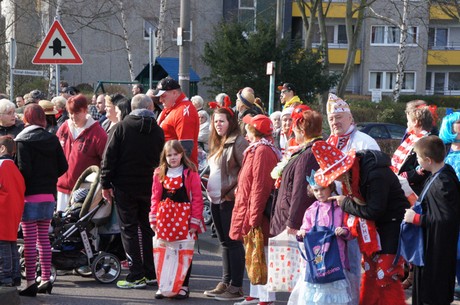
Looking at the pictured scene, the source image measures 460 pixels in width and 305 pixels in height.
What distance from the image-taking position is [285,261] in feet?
23.2

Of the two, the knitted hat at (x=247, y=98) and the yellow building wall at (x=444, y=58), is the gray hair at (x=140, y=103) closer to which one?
the knitted hat at (x=247, y=98)

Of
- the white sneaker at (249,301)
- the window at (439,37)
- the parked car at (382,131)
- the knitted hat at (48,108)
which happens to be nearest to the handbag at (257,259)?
the white sneaker at (249,301)

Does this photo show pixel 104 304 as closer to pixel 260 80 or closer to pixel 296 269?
pixel 296 269

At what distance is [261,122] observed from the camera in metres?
8.05

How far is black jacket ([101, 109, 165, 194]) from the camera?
8.88 meters

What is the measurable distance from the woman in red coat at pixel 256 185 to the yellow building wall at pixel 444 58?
166 feet

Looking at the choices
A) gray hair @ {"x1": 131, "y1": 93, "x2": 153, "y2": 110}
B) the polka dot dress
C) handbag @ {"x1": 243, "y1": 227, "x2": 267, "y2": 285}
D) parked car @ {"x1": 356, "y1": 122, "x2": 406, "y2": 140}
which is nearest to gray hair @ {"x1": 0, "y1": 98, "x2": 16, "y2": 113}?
gray hair @ {"x1": 131, "y1": 93, "x2": 153, "y2": 110}

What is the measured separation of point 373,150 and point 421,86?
51672 mm

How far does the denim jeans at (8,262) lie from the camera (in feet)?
26.8

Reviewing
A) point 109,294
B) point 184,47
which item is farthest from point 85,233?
point 184,47

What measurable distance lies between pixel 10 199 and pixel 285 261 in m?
2.86

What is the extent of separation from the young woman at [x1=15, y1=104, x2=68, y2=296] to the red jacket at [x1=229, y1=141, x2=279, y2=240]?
1.98 metres

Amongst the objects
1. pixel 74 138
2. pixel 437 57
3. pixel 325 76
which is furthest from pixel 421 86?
pixel 74 138

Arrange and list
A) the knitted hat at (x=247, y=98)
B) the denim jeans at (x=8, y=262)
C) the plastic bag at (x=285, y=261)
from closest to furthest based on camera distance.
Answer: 1. the plastic bag at (x=285, y=261)
2. the denim jeans at (x=8, y=262)
3. the knitted hat at (x=247, y=98)
